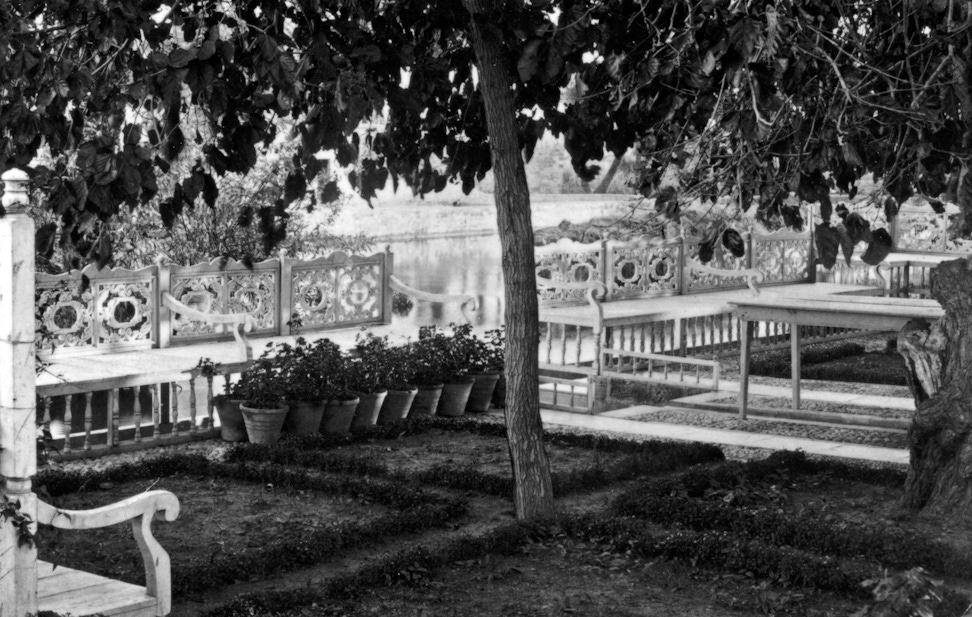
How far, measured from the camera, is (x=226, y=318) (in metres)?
9.90

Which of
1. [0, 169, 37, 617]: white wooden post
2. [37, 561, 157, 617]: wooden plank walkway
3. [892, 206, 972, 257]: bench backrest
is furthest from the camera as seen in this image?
[892, 206, 972, 257]: bench backrest

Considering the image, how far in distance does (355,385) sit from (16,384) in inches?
215

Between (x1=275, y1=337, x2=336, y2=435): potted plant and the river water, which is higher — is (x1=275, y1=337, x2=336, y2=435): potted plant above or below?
below

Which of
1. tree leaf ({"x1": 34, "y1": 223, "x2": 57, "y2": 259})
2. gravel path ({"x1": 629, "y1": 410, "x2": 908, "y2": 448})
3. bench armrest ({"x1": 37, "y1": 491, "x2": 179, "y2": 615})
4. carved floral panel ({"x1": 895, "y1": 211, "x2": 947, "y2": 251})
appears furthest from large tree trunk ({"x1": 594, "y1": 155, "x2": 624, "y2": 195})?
bench armrest ({"x1": 37, "y1": 491, "x2": 179, "y2": 615})

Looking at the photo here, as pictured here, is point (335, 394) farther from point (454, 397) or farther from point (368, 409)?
point (454, 397)

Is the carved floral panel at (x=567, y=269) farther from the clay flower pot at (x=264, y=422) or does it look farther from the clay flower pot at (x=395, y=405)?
the clay flower pot at (x=264, y=422)

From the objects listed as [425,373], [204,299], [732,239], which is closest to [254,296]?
[204,299]

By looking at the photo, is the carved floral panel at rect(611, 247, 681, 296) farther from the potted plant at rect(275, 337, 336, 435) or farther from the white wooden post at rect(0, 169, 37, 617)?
the white wooden post at rect(0, 169, 37, 617)

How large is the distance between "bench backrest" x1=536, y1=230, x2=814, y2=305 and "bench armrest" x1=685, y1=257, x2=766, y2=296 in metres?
0.01

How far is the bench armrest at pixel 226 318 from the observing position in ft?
31.5

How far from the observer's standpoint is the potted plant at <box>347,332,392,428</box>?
9312 mm

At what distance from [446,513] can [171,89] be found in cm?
279

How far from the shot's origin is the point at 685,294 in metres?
14.6

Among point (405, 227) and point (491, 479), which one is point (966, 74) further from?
point (405, 227)
